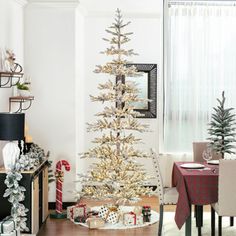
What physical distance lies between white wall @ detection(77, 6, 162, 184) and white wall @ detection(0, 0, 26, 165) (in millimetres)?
1520

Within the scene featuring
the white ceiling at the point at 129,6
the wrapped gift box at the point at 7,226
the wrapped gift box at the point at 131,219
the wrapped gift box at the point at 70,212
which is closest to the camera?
the wrapped gift box at the point at 7,226

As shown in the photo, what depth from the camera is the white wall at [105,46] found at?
789 centimetres

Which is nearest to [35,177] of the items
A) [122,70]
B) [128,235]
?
[128,235]

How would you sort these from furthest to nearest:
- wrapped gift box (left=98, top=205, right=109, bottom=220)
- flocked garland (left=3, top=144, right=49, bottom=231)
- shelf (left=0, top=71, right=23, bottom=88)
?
wrapped gift box (left=98, top=205, right=109, bottom=220) → shelf (left=0, top=71, right=23, bottom=88) → flocked garland (left=3, top=144, right=49, bottom=231)

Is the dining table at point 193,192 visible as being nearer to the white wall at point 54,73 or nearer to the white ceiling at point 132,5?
the white wall at point 54,73

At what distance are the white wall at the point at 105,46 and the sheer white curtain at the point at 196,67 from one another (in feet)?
0.66

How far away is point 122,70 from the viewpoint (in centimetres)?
594

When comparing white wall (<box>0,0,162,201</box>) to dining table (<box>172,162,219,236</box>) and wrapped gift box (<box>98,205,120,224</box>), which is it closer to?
wrapped gift box (<box>98,205,120,224</box>)

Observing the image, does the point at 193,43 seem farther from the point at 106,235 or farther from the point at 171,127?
the point at 106,235

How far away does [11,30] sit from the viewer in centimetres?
607

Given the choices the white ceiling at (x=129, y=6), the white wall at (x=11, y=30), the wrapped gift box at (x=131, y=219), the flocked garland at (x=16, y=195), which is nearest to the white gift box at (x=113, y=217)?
the wrapped gift box at (x=131, y=219)

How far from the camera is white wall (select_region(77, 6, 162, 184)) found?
25.9 ft

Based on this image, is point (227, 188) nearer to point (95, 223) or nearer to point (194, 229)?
point (194, 229)

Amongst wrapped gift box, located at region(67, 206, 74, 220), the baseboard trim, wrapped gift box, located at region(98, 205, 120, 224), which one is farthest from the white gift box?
the baseboard trim
